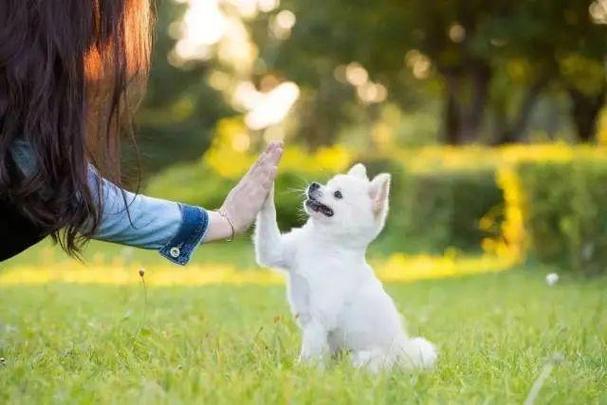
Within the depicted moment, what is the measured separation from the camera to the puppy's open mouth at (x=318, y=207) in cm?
450

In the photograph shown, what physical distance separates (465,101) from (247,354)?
24458 millimetres

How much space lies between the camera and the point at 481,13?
26.4m

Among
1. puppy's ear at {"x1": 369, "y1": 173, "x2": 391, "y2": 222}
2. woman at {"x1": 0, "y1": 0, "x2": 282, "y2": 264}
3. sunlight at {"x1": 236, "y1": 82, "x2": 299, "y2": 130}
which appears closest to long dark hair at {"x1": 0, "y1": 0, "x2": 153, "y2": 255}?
woman at {"x1": 0, "y1": 0, "x2": 282, "y2": 264}

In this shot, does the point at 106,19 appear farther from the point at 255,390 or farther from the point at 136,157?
the point at 255,390

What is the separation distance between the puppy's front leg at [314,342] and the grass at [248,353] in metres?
0.08

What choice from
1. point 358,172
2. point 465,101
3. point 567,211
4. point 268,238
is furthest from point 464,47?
point 268,238

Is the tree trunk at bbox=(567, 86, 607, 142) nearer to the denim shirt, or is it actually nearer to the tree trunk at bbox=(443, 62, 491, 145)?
the tree trunk at bbox=(443, 62, 491, 145)

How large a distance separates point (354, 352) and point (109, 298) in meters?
3.95

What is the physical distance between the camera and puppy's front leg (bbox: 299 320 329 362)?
4.13m

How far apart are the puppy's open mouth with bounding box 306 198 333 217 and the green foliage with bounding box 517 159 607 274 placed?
6.04m

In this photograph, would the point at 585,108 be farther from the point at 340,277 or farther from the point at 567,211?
the point at 340,277

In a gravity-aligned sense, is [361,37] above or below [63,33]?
below

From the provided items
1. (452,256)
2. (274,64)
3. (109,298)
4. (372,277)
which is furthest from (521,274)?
(274,64)

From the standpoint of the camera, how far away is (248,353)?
425 cm
